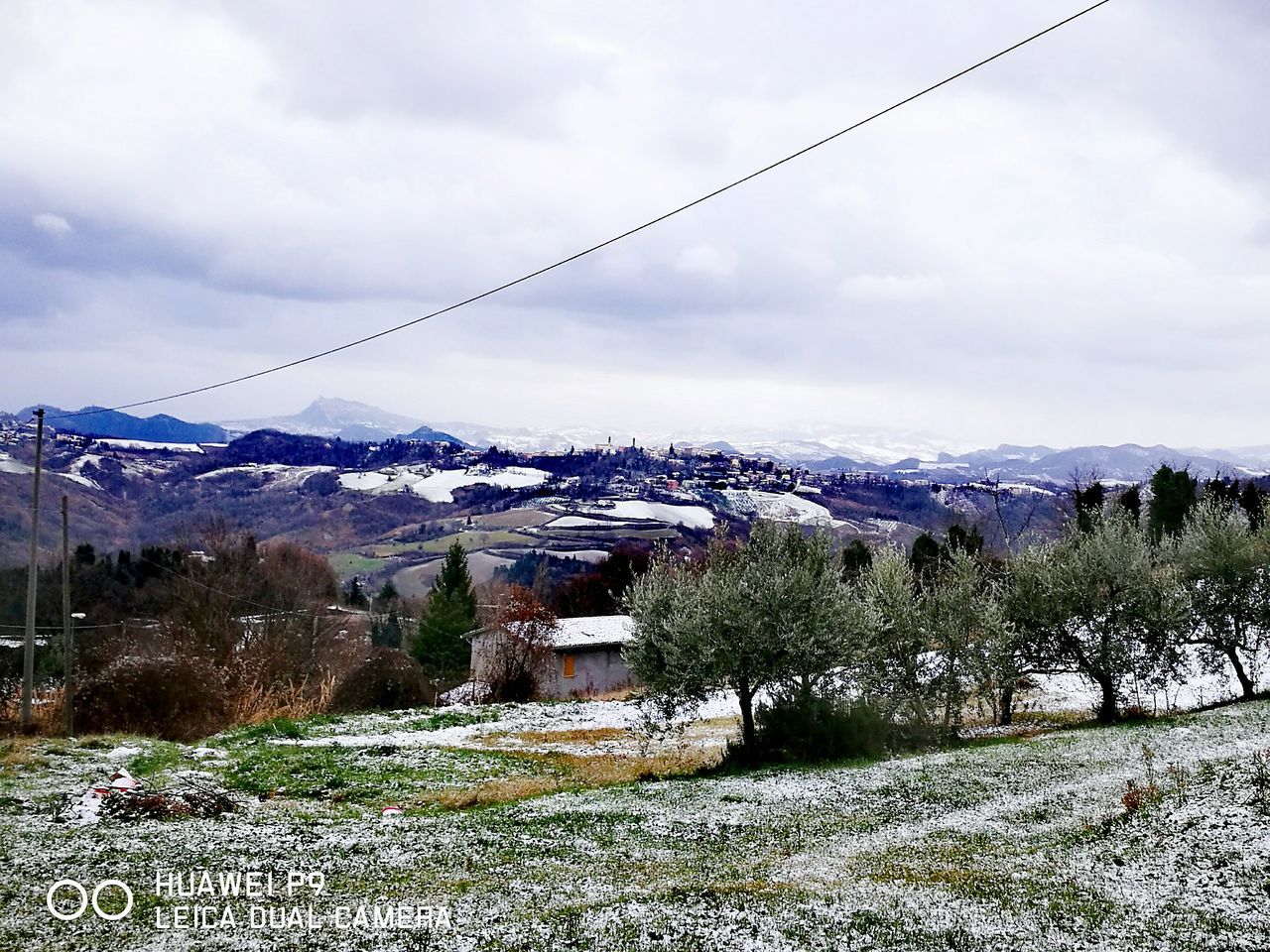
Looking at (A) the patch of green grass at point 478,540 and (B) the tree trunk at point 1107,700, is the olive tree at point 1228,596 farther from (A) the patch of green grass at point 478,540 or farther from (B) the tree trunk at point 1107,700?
(A) the patch of green grass at point 478,540

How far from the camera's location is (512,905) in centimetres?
941

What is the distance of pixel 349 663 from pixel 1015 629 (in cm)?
4783

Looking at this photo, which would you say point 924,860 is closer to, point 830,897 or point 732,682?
point 830,897

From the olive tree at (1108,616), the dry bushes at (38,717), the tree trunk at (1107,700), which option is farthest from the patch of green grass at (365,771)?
the tree trunk at (1107,700)

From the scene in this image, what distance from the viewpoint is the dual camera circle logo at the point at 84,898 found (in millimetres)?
8984

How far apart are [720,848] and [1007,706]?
2073cm

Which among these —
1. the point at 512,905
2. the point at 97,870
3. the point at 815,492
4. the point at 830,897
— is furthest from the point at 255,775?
the point at 815,492

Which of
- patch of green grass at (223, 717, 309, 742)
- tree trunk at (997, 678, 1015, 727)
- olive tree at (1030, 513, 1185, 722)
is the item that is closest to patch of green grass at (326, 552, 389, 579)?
patch of green grass at (223, 717, 309, 742)

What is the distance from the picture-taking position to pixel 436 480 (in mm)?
174625

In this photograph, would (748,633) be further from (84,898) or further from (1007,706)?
(84,898)

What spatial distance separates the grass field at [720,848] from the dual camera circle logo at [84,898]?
6.3 inches

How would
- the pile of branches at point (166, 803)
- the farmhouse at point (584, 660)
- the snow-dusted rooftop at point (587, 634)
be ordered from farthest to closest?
the snow-dusted rooftop at point (587, 634) < the farmhouse at point (584, 660) < the pile of branches at point (166, 803)

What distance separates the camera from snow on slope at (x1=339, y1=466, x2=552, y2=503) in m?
163

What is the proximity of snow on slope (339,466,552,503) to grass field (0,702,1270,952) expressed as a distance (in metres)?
145
